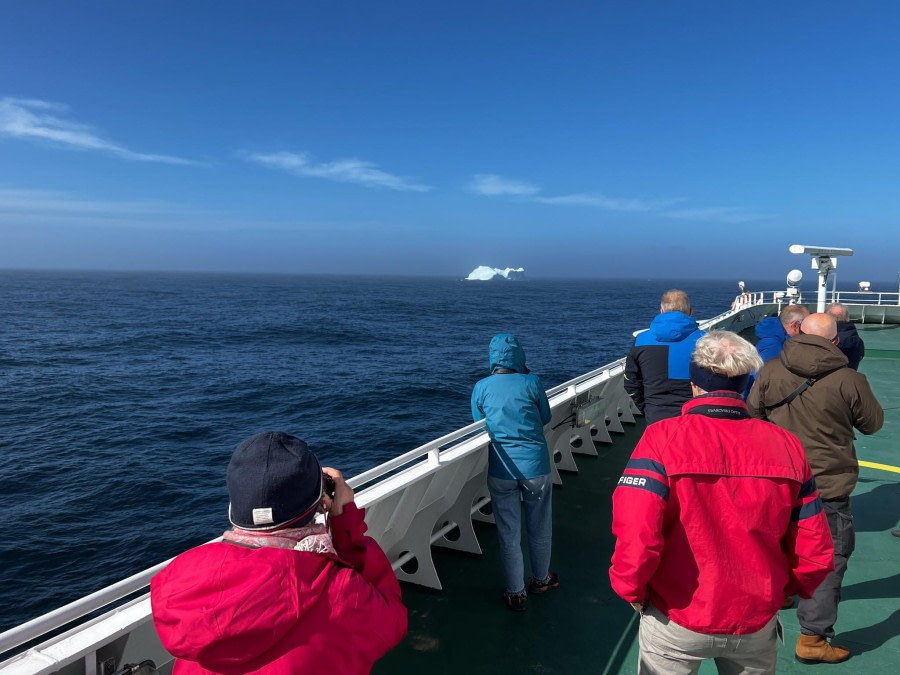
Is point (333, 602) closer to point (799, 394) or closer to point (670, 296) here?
point (799, 394)

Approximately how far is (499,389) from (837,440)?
181 cm

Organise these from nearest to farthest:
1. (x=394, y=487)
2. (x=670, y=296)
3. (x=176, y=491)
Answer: (x=394, y=487) → (x=670, y=296) → (x=176, y=491)

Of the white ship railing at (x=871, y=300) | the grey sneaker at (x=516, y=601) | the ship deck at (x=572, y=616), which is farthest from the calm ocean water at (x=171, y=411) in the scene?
the white ship railing at (x=871, y=300)

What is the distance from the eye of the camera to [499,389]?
363 centimetres

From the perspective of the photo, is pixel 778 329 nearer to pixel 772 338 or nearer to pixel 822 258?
pixel 772 338

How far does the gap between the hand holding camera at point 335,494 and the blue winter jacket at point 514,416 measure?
1.99 metres

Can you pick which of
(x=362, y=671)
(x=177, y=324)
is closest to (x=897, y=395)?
(x=362, y=671)

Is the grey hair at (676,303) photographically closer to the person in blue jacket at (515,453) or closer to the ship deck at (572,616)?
the person in blue jacket at (515,453)

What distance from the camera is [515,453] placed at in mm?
3572

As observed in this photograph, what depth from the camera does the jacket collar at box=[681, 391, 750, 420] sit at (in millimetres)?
1911

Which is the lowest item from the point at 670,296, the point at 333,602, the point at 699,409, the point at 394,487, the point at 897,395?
the point at 897,395

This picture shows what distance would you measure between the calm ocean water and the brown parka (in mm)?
10742

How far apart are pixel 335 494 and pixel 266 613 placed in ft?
1.30

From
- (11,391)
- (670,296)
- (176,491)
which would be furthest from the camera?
(11,391)
